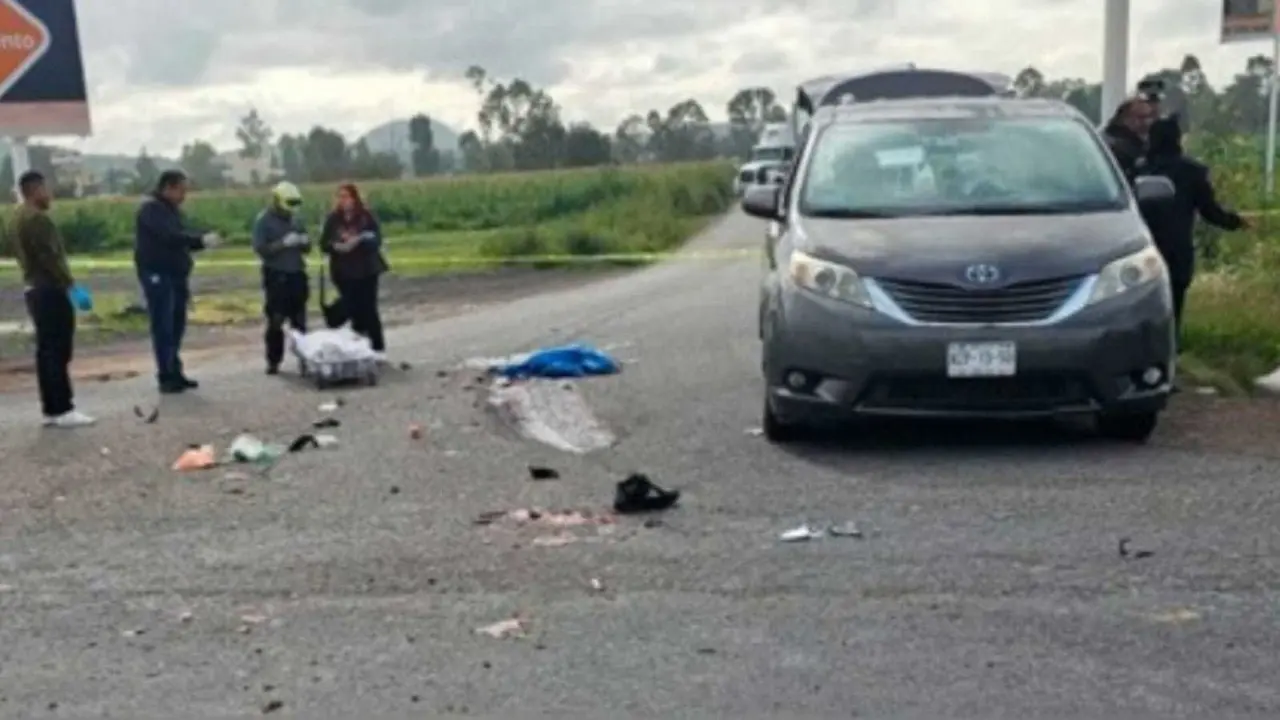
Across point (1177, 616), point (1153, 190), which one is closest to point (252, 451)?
point (1153, 190)

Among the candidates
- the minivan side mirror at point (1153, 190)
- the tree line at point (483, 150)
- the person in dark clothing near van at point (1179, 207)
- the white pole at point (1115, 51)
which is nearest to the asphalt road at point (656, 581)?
the minivan side mirror at point (1153, 190)

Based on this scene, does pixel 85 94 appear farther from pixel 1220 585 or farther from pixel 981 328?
pixel 1220 585

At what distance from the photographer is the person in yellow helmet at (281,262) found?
13391 millimetres

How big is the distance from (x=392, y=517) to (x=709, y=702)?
2931 mm

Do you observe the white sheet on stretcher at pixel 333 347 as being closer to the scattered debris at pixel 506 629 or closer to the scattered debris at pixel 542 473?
the scattered debris at pixel 542 473

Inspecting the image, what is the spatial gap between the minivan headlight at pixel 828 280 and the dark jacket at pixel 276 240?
627cm

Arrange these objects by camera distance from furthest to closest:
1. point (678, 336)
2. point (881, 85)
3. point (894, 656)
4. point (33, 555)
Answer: point (881, 85) → point (678, 336) → point (33, 555) → point (894, 656)

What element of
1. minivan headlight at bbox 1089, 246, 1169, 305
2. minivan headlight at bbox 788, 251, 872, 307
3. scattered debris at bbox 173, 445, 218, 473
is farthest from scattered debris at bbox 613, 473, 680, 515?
scattered debris at bbox 173, 445, 218, 473

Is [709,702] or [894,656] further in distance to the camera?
[894,656]

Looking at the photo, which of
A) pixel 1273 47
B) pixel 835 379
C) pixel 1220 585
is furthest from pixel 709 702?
pixel 1273 47

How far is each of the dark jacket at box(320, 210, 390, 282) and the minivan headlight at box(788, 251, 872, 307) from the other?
19.5 feet

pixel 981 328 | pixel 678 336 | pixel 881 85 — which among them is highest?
pixel 881 85

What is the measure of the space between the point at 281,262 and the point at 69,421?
3012 millimetres

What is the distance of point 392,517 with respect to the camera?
732 cm
